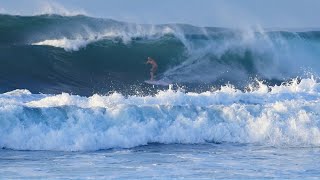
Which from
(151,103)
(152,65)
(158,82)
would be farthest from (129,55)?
(151,103)

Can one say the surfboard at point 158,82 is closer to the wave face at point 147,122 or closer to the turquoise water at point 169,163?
the wave face at point 147,122

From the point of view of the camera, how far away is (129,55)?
20.8 m

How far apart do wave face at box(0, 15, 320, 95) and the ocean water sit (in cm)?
4

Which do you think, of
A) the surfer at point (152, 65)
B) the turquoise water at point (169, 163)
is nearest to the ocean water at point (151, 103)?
the turquoise water at point (169, 163)

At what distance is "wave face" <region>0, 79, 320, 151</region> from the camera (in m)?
11.5

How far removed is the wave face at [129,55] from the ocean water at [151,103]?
4cm

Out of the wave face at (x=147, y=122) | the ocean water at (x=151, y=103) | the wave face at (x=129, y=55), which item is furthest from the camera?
the wave face at (x=129, y=55)

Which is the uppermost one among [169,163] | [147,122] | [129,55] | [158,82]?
[129,55]

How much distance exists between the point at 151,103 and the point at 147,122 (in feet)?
4.91

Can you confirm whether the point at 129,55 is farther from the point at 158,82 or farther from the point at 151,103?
the point at 151,103

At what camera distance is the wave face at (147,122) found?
1149cm

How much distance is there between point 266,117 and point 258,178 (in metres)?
4.34

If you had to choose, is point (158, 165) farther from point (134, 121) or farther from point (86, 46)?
point (86, 46)

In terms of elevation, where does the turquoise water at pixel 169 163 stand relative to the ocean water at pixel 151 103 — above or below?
below
